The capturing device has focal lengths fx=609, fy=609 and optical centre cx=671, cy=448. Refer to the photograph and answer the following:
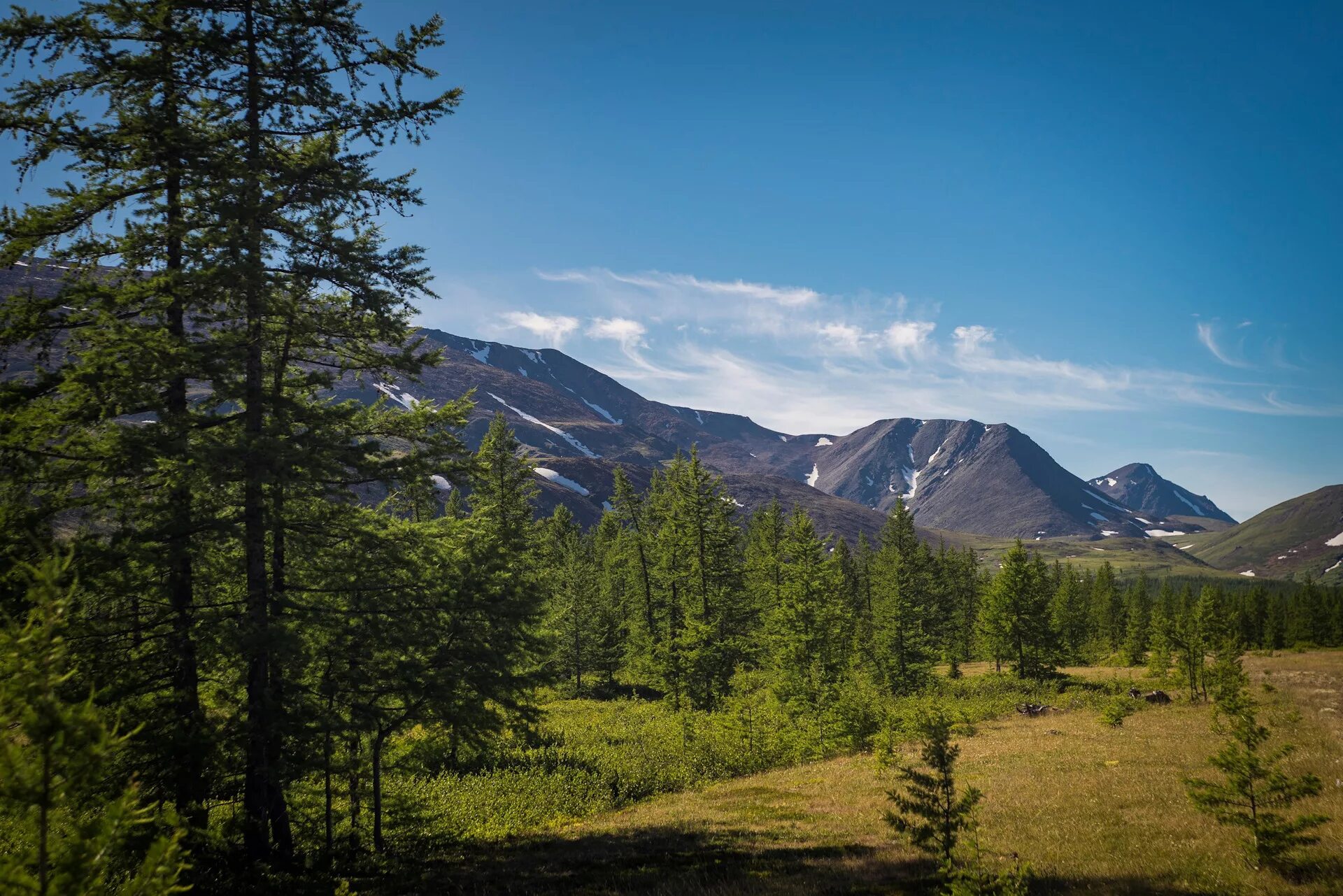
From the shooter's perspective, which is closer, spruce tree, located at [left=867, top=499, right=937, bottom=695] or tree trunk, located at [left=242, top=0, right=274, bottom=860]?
tree trunk, located at [left=242, top=0, right=274, bottom=860]

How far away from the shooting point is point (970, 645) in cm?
6388

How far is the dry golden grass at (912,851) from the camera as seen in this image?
31.5 feet

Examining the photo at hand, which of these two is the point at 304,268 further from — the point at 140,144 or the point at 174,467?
the point at 174,467

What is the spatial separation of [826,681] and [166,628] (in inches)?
954

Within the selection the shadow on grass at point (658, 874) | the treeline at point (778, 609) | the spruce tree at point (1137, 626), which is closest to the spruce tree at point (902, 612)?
the treeline at point (778, 609)

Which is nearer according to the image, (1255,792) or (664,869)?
(1255,792)

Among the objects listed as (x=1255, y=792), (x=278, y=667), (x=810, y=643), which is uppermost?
(x=278, y=667)

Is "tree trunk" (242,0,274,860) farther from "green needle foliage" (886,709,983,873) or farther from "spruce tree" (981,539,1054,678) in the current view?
"spruce tree" (981,539,1054,678)

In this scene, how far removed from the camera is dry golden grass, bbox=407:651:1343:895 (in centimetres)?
960

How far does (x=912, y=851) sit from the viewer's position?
38.6ft

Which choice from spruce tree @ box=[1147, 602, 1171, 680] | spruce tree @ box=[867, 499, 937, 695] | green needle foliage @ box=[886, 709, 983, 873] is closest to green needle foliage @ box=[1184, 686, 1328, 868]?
green needle foliage @ box=[886, 709, 983, 873]

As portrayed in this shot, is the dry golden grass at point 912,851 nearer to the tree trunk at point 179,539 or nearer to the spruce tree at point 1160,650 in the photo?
the tree trunk at point 179,539

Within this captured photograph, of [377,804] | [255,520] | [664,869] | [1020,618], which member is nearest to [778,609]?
[664,869]

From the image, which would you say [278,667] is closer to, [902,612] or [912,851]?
[912,851]
